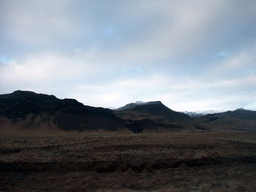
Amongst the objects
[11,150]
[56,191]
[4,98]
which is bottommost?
[56,191]

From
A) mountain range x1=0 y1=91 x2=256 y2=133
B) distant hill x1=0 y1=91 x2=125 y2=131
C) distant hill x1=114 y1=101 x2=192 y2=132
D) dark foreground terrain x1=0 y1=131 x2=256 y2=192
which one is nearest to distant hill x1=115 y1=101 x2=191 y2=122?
distant hill x1=114 y1=101 x2=192 y2=132

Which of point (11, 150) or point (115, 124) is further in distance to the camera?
point (115, 124)

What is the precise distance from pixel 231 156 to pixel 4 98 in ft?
189

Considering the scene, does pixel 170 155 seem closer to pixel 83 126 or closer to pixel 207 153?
pixel 207 153

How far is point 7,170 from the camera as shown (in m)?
9.02

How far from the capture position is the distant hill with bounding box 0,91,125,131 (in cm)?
4116

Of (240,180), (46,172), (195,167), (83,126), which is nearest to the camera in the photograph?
(240,180)

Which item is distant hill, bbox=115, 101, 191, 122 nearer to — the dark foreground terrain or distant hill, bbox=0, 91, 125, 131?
distant hill, bbox=0, 91, 125, 131

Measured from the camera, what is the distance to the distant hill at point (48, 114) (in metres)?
41.2

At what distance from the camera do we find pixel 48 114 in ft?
149

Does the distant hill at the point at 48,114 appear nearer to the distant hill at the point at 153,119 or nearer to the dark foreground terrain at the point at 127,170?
the distant hill at the point at 153,119

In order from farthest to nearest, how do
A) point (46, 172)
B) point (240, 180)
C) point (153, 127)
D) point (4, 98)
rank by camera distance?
point (153, 127)
point (4, 98)
point (46, 172)
point (240, 180)

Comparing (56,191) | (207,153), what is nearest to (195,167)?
(207,153)

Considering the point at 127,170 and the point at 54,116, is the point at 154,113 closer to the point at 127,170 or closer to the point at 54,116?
the point at 54,116
